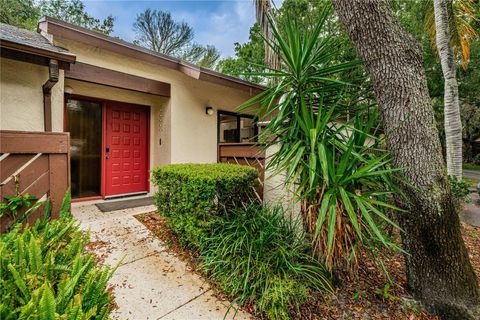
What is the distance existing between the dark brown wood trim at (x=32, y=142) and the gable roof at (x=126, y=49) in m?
2.70

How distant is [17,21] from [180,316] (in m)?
16.7

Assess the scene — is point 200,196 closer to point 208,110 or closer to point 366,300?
point 366,300

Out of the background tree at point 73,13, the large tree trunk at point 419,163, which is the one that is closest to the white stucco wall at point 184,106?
the large tree trunk at point 419,163

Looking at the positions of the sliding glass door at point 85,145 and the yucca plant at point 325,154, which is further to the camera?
the sliding glass door at point 85,145

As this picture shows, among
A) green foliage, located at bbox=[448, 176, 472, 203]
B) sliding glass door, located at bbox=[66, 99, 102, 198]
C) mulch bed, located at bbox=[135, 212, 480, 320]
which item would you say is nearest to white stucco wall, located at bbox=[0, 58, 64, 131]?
sliding glass door, located at bbox=[66, 99, 102, 198]

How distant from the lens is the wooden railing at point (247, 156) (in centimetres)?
367

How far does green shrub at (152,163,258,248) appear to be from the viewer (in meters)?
2.65

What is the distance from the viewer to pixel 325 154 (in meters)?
1.96

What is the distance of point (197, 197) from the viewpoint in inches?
105

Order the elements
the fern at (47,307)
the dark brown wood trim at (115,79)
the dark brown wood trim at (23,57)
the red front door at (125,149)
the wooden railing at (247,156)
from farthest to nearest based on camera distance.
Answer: the red front door at (125,149) → the dark brown wood trim at (115,79) → the wooden railing at (247,156) → the dark brown wood trim at (23,57) → the fern at (47,307)

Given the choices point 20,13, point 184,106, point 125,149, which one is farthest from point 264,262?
point 20,13

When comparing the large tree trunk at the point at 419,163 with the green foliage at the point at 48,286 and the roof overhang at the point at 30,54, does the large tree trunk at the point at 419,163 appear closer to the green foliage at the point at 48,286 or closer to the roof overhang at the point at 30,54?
A: the green foliage at the point at 48,286

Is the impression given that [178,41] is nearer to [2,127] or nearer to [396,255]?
[2,127]

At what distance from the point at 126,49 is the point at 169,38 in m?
12.8
